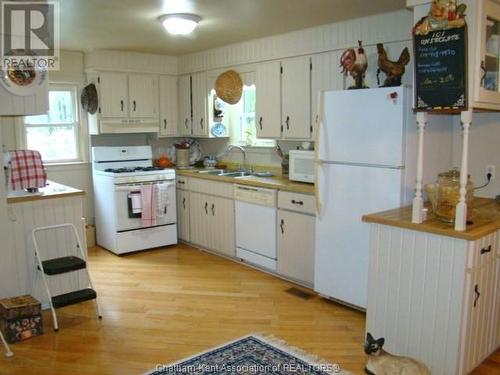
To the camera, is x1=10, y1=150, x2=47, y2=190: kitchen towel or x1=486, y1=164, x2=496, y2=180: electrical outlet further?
x1=10, y1=150, x2=47, y2=190: kitchen towel

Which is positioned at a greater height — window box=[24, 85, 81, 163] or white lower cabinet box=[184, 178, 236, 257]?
window box=[24, 85, 81, 163]

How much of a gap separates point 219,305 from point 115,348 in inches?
37.9

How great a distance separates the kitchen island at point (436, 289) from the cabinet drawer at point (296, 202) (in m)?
1.07

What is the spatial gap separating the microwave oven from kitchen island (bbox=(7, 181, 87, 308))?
6.33ft

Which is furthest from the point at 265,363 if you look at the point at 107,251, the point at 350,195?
the point at 107,251

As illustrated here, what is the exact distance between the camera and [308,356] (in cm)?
290

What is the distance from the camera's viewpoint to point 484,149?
3322mm

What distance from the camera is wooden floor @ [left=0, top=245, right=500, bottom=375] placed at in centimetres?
288

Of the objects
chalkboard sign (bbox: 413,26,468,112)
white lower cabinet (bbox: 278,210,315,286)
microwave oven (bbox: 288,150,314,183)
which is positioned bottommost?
white lower cabinet (bbox: 278,210,315,286)

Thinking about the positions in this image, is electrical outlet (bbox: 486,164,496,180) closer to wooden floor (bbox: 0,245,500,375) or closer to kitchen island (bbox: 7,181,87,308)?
wooden floor (bbox: 0,245,500,375)

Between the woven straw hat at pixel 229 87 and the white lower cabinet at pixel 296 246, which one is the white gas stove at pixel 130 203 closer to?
the woven straw hat at pixel 229 87

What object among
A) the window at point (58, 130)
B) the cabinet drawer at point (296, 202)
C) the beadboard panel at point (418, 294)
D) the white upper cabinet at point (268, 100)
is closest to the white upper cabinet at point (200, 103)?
the white upper cabinet at point (268, 100)

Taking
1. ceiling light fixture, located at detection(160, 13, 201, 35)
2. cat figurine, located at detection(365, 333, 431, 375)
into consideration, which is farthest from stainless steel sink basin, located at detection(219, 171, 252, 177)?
cat figurine, located at detection(365, 333, 431, 375)

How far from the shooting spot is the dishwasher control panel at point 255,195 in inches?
170
